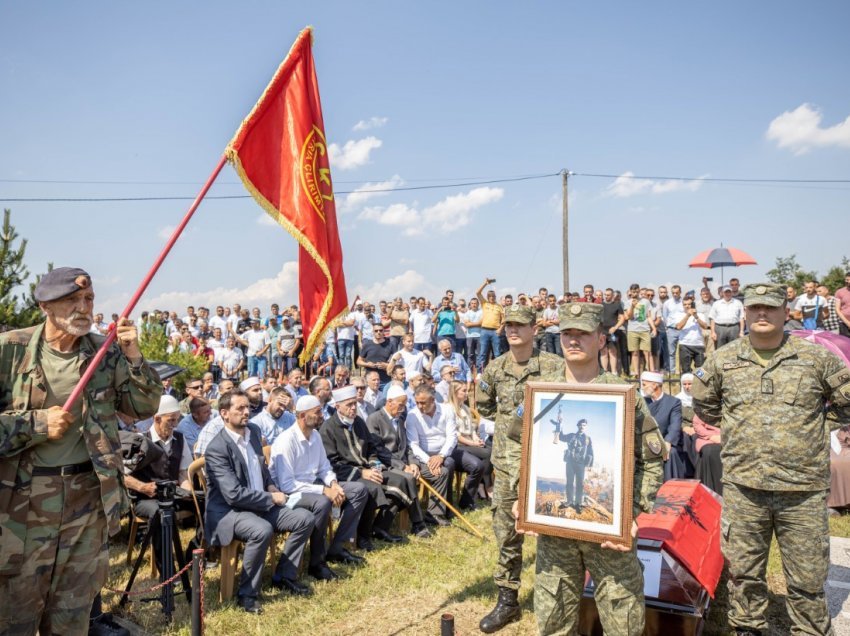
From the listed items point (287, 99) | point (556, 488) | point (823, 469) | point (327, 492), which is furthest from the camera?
point (327, 492)

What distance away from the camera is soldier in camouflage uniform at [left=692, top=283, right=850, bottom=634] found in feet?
11.8

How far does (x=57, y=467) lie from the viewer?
10.00 feet

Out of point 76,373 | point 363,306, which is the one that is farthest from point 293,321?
point 76,373

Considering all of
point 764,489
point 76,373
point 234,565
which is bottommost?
point 234,565

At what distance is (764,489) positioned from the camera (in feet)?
12.0

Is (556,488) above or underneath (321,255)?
underneath

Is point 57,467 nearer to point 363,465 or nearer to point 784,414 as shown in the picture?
point 784,414

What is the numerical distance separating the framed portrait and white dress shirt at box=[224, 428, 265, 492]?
126 inches

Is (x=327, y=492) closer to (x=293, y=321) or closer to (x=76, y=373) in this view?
(x=76, y=373)

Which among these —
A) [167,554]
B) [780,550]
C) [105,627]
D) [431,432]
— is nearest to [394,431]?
[431,432]

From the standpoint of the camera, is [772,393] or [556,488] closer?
[556,488]

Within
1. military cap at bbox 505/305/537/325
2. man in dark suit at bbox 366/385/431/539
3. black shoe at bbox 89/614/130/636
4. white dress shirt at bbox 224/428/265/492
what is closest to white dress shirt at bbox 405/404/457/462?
man in dark suit at bbox 366/385/431/539

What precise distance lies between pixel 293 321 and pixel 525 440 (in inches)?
478

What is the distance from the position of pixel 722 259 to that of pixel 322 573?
1418cm
